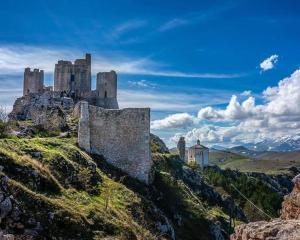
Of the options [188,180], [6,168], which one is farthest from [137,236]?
[188,180]

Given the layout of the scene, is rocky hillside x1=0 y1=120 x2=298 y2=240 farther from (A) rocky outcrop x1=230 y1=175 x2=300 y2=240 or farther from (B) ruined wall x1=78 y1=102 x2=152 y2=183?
(A) rocky outcrop x1=230 y1=175 x2=300 y2=240

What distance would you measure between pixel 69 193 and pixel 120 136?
1415 cm

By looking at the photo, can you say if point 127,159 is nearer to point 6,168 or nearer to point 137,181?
point 137,181

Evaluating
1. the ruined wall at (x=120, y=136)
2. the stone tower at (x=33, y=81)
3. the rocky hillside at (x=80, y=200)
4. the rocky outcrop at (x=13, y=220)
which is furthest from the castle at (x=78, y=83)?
the rocky outcrop at (x=13, y=220)

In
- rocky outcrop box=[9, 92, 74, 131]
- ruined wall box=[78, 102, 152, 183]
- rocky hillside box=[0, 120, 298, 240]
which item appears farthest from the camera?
rocky outcrop box=[9, 92, 74, 131]

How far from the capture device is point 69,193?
1368 inches

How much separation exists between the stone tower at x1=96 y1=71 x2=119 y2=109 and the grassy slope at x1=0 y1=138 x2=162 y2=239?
1476 inches

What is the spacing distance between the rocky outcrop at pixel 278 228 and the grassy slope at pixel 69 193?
17514 mm

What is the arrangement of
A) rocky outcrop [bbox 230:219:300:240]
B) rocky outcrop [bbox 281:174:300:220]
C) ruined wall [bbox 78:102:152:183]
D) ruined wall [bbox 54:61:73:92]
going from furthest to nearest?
ruined wall [bbox 54:61:73:92]
ruined wall [bbox 78:102:152:183]
rocky outcrop [bbox 281:174:300:220]
rocky outcrop [bbox 230:219:300:240]

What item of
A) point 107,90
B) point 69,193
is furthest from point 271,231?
point 107,90

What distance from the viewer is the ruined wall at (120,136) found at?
48000 mm

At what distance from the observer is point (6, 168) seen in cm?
3098

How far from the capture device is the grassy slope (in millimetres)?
28844

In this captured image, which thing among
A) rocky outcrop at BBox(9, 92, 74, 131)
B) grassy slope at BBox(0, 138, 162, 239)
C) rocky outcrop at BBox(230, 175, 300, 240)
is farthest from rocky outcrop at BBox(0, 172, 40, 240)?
rocky outcrop at BBox(9, 92, 74, 131)
